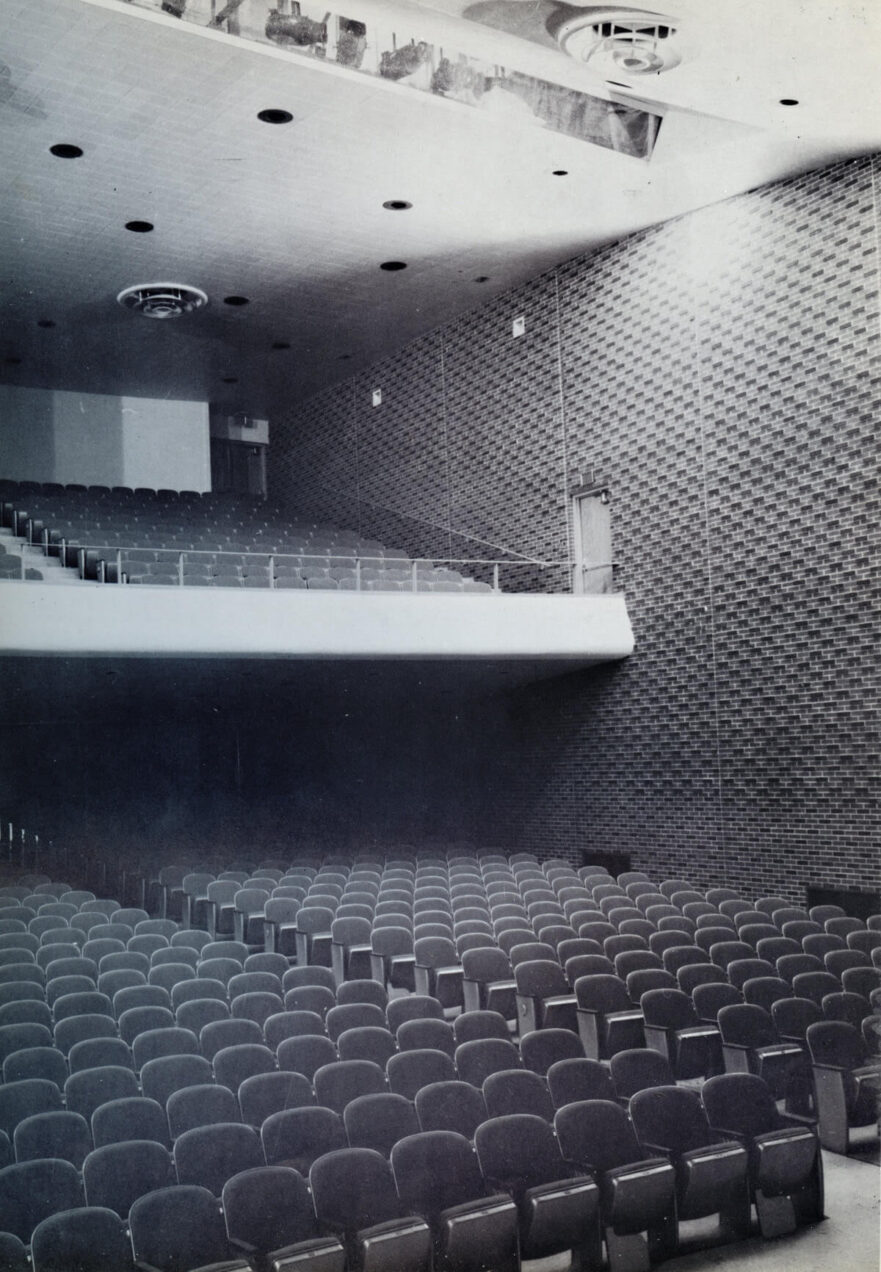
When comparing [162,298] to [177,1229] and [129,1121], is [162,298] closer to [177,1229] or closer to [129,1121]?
[129,1121]

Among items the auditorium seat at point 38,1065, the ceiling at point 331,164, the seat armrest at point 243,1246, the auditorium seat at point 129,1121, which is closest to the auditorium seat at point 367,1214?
the seat armrest at point 243,1246

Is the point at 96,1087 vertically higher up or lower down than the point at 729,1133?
higher up

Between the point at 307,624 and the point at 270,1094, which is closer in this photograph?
the point at 270,1094

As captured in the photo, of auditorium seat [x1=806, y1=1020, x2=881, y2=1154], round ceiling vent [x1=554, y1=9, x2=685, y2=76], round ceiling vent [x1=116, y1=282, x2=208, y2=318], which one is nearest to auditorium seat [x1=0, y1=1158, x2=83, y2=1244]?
auditorium seat [x1=806, y1=1020, x2=881, y2=1154]

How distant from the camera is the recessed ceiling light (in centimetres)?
1050

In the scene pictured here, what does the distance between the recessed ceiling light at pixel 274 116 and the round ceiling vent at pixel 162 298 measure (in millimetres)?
4024

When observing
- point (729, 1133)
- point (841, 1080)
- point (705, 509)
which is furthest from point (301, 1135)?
point (705, 509)

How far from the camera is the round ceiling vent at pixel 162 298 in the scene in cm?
1428

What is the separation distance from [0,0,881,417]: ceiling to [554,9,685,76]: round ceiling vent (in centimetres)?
14

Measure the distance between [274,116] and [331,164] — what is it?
1084mm

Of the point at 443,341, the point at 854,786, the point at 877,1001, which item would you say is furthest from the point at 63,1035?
the point at 443,341

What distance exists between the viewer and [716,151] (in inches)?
429

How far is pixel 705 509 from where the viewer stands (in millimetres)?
12055

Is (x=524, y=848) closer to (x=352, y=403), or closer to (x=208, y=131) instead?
(x=352, y=403)
